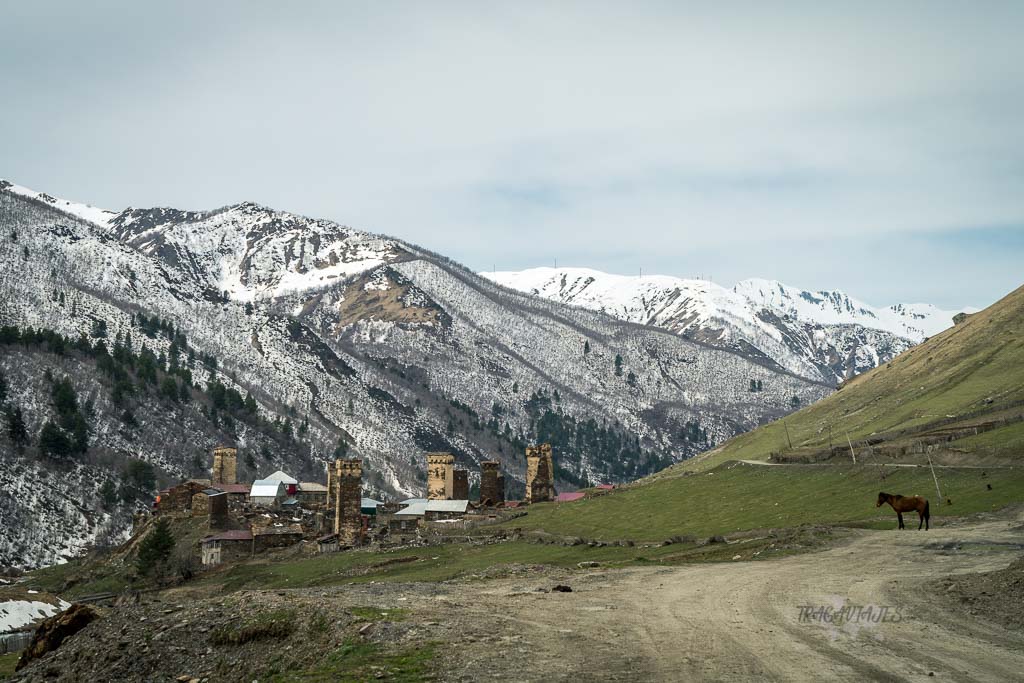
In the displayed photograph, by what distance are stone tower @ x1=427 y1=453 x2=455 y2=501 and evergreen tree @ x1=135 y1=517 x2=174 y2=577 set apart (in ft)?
111

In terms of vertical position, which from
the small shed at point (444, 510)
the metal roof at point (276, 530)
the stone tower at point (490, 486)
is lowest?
the metal roof at point (276, 530)

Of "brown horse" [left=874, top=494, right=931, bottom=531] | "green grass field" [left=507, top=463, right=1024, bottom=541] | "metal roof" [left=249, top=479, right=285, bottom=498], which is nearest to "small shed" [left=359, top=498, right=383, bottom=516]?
"metal roof" [left=249, top=479, right=285, bottom=498]

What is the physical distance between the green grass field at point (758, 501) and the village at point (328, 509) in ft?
33.7

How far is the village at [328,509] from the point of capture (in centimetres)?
8938

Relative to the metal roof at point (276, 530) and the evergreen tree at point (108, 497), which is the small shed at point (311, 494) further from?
the evergreen tree at point (108, 497)

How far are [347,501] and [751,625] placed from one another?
210 ft

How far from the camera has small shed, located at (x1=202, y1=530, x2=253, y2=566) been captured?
89.6 metres

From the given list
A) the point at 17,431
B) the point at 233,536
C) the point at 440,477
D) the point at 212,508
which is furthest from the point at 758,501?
the point at 17,431

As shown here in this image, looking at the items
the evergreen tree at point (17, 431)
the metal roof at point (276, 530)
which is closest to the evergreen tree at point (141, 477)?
the evergreen tree at point (17, 431)

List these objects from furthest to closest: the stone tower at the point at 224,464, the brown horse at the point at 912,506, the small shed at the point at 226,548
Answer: the stone tower at the point at 224,464 < the small shed at the point at 226,548 < the brown horse at the point at 912,506

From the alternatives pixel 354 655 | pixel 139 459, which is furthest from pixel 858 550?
pixel 139 459

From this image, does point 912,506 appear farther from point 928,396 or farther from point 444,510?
point 928,396

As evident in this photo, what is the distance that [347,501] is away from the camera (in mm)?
89625

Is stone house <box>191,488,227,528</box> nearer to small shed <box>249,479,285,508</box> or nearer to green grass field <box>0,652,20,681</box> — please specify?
small shed <box>249,479,285,508</box>
